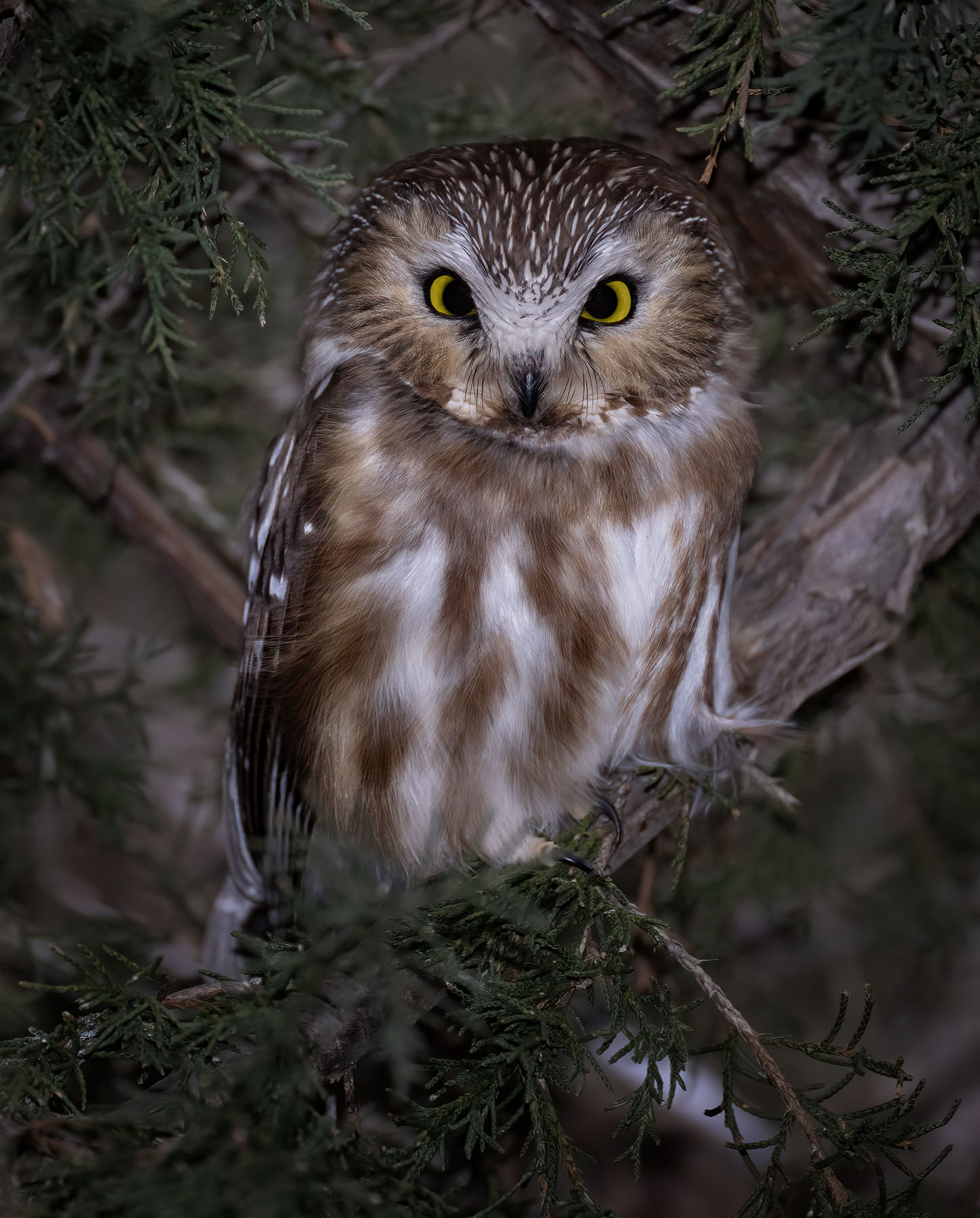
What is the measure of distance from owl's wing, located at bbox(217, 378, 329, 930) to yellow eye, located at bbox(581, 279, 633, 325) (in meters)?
0.67

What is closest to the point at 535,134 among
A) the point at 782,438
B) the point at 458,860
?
the point at 782,438

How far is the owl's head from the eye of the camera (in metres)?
2.06

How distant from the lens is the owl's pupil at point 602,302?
84.5 inches

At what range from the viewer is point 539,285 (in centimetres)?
204

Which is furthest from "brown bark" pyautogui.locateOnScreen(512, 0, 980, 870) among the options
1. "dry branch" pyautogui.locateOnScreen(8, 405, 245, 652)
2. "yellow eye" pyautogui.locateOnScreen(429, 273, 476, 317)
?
"dry branch" pyautogui.locateOnScreen(8, 405, 245, 652)

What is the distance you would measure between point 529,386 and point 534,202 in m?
0.40

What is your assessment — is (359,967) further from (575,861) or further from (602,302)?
(602,302)

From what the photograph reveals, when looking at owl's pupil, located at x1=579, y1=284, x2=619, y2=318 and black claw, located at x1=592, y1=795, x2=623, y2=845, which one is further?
black claw, located at x1=592, y1=795, x2=623, y2=845

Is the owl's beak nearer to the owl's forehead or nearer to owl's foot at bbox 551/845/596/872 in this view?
the owl's forehead

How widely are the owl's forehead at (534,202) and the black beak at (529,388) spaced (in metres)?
0.16

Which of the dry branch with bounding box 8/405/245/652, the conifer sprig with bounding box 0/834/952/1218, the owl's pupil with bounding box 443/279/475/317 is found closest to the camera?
the conifer sprig with bounding box 0/834/952/1218

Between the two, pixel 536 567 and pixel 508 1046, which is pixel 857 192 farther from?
pixel 508 1046

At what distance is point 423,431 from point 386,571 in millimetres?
337

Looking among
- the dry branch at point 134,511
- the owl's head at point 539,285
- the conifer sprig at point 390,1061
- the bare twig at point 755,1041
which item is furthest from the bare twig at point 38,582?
the bare twig at point 755,1041
